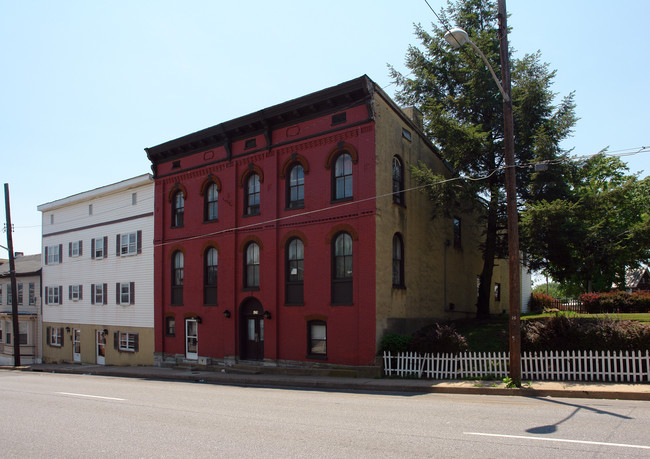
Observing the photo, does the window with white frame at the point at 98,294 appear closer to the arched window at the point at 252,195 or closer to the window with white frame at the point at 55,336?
the window with white frame at the point at 55,336

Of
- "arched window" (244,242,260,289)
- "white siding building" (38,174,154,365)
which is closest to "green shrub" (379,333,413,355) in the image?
"arched window" (244,242,260,289)

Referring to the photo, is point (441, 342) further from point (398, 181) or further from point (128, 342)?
point (128, 342)

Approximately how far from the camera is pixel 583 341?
15.4m

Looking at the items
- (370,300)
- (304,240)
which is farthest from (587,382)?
(304,240)

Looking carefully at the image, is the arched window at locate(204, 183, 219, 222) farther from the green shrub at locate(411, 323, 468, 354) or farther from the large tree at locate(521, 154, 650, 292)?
the large tree at locate(521, 154, 650, 292)

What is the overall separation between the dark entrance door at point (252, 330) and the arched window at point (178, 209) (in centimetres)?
686

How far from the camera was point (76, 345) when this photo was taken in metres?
34.5

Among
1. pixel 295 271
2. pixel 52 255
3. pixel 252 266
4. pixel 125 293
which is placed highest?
pixel 52 255

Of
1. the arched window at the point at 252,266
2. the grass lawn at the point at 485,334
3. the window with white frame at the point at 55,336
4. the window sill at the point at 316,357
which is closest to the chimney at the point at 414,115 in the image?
the arched window at the point at 252,266

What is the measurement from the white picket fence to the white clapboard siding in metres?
16.6

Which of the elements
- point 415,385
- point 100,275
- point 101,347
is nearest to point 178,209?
point 100,275

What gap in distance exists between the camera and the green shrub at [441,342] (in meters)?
17.3

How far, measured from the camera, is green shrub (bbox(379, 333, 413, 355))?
1806 cm

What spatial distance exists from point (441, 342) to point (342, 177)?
7.33 meters
